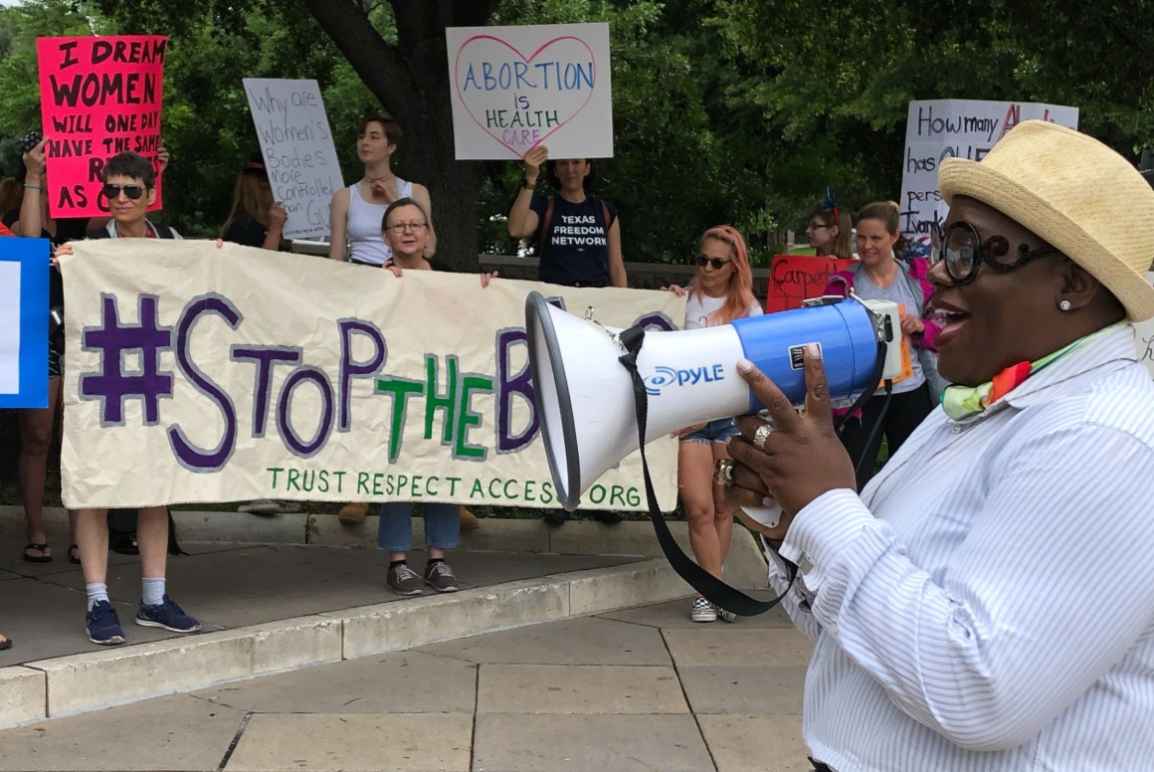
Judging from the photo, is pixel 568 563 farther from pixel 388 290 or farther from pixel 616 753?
pixel 616 753

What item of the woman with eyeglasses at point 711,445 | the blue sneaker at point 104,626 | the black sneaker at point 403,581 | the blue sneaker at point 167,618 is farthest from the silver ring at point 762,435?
the woman with eyeglasses at point 711,445

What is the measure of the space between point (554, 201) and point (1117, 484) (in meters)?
6.23

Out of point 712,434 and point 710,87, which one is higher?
point 710,87

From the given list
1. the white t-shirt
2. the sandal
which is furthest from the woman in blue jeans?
the sandal

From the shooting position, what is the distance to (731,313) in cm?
707

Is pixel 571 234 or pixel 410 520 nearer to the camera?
pixel 410 520

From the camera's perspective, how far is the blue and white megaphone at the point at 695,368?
7.20ft

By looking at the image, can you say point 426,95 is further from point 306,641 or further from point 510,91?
point 306,641

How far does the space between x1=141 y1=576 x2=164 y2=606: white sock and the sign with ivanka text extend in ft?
2.60

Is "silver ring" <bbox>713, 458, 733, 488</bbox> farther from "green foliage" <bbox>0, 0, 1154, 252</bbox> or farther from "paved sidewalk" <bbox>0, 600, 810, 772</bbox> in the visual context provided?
"green foliage" <bbox>0, 0, 1154, 252</bbox>

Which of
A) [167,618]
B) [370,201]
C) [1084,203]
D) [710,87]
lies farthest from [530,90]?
[710,87]

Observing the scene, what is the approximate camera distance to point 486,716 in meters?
5.41

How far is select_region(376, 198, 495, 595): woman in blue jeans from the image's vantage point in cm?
675

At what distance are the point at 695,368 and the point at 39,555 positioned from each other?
5.57m
